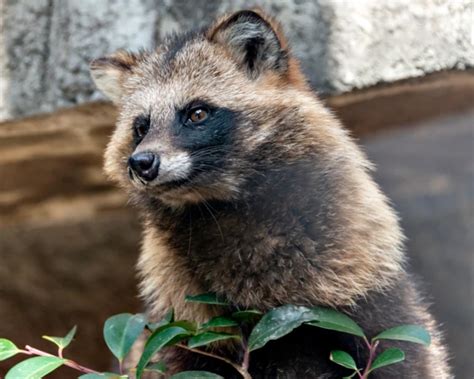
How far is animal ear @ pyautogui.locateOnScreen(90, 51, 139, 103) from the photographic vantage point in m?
3.39

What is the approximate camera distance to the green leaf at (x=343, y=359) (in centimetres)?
260

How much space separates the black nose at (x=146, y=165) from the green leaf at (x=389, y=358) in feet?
2.76

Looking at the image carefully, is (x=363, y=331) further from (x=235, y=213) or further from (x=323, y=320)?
(x=235, y=213)

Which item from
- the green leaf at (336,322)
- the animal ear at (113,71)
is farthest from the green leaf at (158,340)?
the animal ear at (113,71)

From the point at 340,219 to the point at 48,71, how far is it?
1.59 metres

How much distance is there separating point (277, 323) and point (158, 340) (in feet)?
1.11

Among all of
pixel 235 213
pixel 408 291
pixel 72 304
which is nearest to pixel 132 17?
pixel 235 213

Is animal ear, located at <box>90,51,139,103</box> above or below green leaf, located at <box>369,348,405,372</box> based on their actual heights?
above

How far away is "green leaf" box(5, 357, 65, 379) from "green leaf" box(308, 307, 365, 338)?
72 cm

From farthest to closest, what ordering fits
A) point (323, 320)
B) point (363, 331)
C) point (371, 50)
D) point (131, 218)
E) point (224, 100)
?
point (131, 218), point (371, 50), point (224, 100), point (363, 331), point (323, 320)

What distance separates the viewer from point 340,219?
116 inches

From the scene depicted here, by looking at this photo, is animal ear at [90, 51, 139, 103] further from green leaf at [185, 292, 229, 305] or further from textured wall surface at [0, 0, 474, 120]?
green leaf at [185, 292, 229, 305]

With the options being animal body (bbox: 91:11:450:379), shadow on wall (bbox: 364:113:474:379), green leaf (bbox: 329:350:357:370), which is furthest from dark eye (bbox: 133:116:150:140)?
shadow on wall (bbox: 364:113:474:379)

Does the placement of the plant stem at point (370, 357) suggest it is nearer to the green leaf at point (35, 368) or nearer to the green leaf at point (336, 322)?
the green leaf at point (336, 322)
